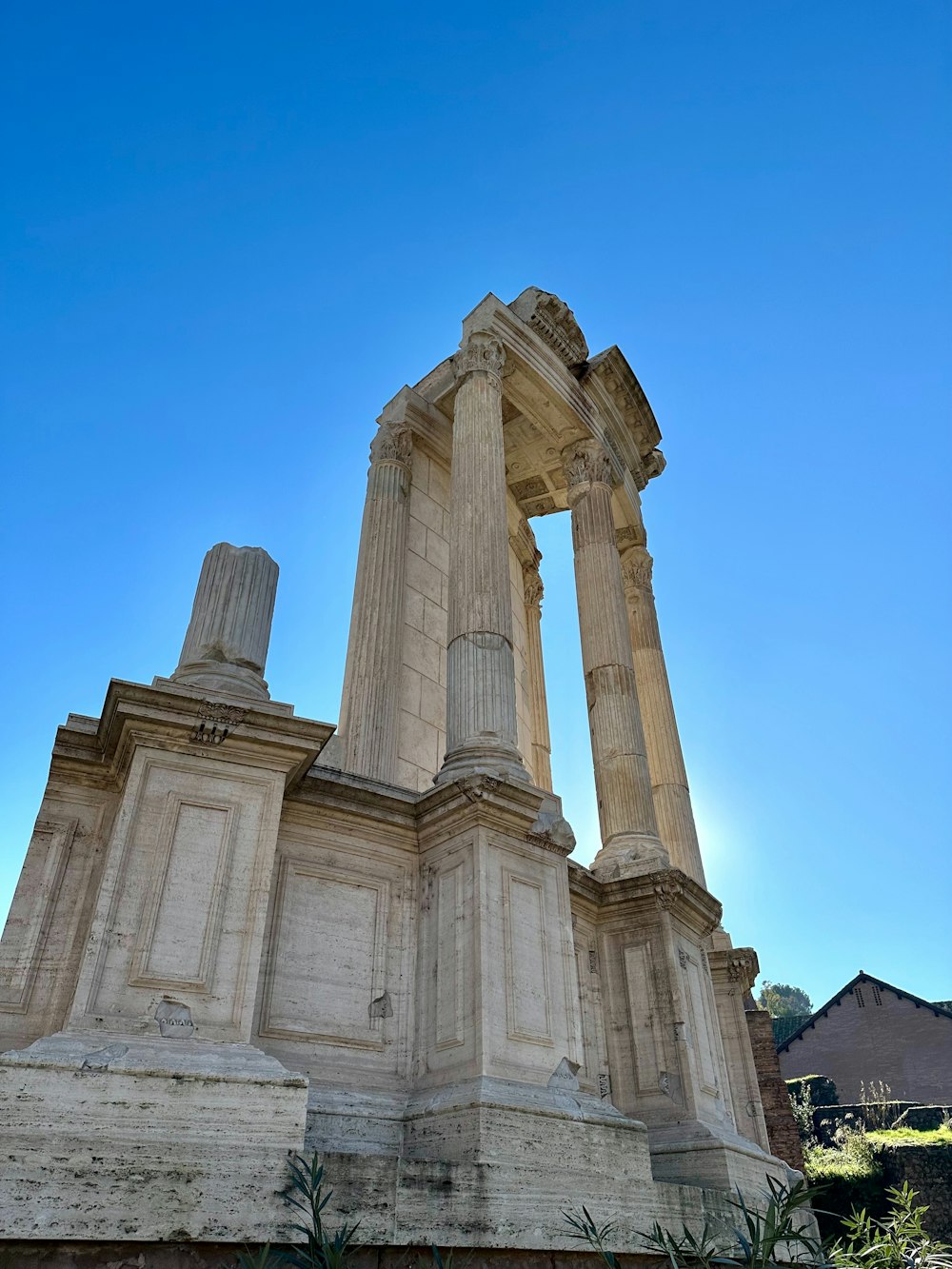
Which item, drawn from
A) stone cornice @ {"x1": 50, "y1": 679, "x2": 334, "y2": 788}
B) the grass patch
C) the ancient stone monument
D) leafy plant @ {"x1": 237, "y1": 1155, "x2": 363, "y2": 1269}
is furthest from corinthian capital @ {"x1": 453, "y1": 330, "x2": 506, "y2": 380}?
the grass patch

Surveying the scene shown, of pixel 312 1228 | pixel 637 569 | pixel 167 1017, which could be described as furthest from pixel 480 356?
pixel 312 1228

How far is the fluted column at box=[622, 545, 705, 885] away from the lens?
49.6ft

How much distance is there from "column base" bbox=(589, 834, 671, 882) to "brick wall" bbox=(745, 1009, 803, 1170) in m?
11.4

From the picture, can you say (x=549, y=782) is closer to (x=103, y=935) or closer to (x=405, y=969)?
(x=405, y=969)

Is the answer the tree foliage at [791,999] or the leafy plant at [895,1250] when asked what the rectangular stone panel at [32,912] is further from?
the tree foliage at [791,999]

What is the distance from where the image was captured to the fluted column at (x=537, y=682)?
55.8 ft

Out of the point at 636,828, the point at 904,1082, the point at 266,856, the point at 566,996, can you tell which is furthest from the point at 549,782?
the point at 904,1082

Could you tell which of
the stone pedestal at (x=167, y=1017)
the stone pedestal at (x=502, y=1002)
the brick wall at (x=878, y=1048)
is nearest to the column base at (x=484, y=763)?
the stone pedestal at (x=502, y=1002)

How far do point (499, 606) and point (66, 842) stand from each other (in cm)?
573

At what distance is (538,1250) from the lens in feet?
20.2

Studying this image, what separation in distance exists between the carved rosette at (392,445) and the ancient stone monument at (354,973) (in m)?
2.74

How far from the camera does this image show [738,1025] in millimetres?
14305

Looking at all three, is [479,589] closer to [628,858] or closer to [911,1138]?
[628,858]

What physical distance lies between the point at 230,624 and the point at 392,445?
27.6 ft
